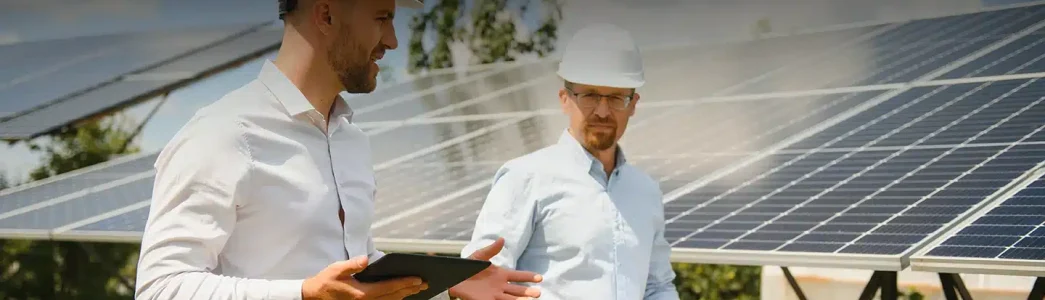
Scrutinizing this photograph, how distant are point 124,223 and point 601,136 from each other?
180 inches

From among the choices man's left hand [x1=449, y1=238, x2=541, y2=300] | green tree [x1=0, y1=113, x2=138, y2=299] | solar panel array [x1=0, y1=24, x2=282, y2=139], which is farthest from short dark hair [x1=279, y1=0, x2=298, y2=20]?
green tree [x1=0, y1=113, x2=138, y2=299]

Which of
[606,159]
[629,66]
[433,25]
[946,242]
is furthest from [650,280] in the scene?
[433,25]

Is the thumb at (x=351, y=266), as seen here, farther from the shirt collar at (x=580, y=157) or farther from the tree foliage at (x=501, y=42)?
the tree foliage at (x=501, y=42)

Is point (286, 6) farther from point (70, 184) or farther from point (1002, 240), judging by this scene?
point (70, 184)

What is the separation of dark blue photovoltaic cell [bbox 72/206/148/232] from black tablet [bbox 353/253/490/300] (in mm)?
5363

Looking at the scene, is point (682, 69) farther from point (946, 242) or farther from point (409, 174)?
point (946, 242)

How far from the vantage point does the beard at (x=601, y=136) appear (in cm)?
364

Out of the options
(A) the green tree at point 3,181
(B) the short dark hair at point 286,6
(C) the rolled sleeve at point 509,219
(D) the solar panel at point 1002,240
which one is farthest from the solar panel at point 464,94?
(B) the short dark hair at point 286,6

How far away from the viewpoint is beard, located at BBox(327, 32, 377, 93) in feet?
6.99

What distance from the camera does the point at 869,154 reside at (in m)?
6.02

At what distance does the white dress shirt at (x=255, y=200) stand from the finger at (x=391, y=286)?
0.37 feet

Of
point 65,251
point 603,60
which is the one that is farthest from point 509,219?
point 65,251

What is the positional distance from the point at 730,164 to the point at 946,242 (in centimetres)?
177

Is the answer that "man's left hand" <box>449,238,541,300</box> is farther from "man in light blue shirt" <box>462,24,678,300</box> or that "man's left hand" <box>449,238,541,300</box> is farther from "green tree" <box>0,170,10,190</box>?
"green tree" <box>0,170,10,190</box>
